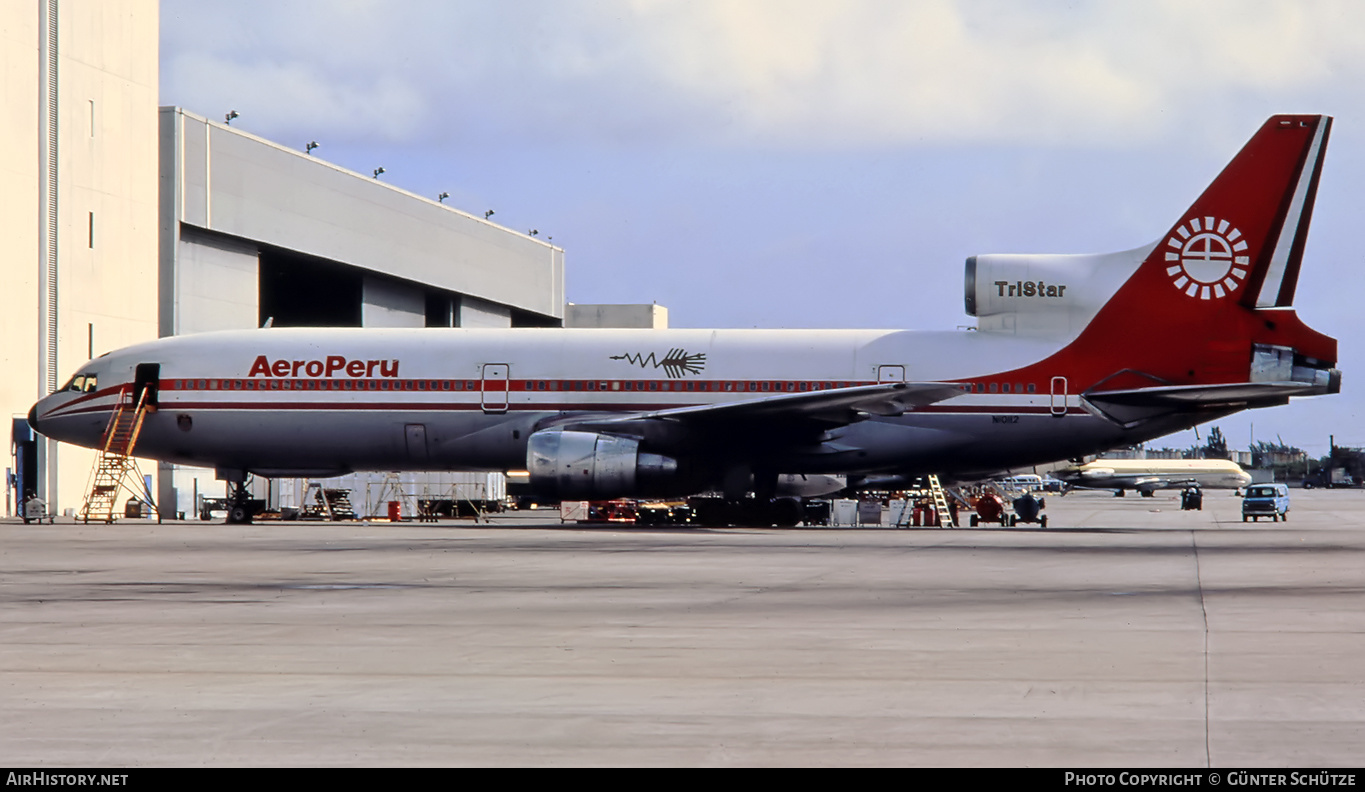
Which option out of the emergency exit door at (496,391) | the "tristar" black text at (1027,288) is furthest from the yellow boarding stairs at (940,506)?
the emergency exit door at (496,391)

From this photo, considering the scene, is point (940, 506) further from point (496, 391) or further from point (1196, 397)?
point (496, 391)

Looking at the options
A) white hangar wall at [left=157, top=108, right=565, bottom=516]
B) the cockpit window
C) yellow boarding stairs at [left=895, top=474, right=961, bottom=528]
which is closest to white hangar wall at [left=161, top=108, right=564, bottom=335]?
white hangar wall at [left=157, top=108, right=565, bottom=516]

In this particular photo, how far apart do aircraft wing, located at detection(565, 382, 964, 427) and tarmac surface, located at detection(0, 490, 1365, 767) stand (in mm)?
10787

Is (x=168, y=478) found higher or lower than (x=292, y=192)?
lower

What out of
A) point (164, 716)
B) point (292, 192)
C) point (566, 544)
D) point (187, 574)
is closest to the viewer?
point (164, 716)

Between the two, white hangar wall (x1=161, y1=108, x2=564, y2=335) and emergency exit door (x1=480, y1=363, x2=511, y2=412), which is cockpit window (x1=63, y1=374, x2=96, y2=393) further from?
white hangar wall (x1=161, y1=108, x2=564, y2=335)

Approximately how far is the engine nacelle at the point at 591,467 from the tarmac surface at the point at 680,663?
11.2 m

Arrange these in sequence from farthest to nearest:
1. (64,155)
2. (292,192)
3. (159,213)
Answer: (292,192) → (159,213) → (64,155)

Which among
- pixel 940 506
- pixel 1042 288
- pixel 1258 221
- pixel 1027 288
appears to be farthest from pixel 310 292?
pixel 1258 221

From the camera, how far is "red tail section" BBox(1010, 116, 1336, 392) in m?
32.0

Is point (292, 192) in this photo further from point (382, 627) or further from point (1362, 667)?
point (1362, 667)

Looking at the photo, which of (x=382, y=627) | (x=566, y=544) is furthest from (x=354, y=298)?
(x=382, y=627)

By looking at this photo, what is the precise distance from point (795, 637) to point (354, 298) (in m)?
51.7
